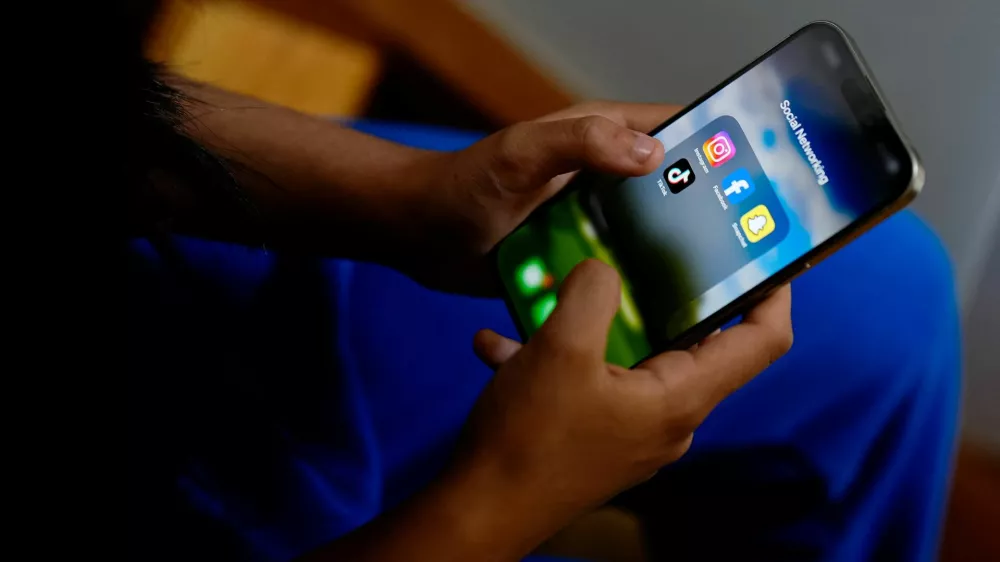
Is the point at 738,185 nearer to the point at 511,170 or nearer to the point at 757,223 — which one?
the point at 757,223

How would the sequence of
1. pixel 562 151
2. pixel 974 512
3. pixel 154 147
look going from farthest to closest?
pixel 974 512
pixel 562 151
pixel 154 147

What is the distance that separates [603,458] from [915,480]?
277 mm

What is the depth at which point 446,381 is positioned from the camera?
51cm

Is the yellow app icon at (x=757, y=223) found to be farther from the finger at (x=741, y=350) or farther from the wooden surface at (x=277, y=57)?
the wooden surface at (x=277, y=57)

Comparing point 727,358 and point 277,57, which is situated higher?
point 277,57

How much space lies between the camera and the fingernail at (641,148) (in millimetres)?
364

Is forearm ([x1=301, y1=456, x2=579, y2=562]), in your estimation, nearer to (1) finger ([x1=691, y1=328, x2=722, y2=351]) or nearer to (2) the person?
(2) the person

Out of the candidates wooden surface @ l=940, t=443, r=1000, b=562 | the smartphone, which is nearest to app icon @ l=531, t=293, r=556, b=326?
the smartphone

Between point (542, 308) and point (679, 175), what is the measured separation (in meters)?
0.11

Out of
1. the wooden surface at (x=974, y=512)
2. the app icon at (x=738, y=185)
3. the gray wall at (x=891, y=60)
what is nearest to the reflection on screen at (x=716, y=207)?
the app icon at (x=738, y=185)

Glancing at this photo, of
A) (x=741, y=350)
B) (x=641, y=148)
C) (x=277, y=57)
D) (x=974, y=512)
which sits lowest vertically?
(x=974, y=512)

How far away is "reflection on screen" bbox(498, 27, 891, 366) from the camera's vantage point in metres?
0.36

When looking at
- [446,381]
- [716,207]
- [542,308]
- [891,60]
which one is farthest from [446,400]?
[891,60]

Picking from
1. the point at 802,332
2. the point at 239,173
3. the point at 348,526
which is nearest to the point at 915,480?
the point at 802,332
